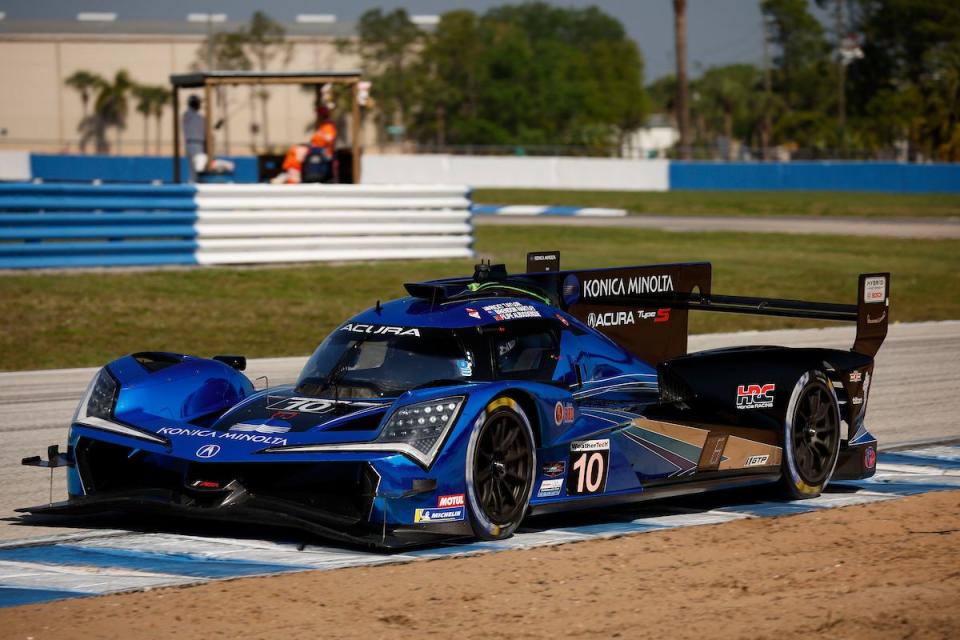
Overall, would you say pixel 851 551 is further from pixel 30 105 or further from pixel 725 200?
pixel 30 105

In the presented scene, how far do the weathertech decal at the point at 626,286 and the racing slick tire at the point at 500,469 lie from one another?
1870 mm

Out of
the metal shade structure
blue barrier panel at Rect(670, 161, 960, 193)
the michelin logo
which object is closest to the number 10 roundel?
the michelin logo

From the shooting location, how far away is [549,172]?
57.3m

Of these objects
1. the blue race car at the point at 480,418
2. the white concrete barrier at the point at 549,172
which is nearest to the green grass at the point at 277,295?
the blue race car at the point at 480,418

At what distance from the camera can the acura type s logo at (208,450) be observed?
673cm

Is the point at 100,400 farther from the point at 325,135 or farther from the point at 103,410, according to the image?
the point at 325,135

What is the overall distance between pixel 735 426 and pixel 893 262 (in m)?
19.7

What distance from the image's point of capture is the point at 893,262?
2678 cm

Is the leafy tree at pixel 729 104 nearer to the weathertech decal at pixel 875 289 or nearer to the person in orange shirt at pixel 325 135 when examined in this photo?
the person in orange shirt at pixel 325 135

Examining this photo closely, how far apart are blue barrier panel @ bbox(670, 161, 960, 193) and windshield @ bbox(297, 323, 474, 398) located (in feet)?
158

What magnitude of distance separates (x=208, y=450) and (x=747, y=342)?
9.91 m

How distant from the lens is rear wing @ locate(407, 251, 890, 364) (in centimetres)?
847

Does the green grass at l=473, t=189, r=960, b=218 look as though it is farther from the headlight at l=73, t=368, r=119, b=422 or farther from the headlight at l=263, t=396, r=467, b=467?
the headlight at l=263, t=396, r=467, b=467

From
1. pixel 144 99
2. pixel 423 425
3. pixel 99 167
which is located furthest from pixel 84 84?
pixel 423 425
